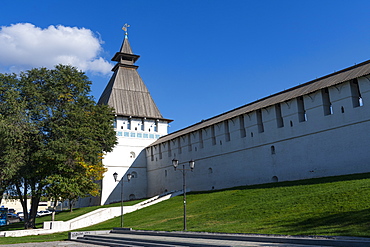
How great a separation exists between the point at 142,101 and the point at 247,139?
21.7 meters

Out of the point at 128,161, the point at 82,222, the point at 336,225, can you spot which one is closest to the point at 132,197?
the point at 128,161

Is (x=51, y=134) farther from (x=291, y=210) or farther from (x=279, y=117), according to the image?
(x=291, y=210)

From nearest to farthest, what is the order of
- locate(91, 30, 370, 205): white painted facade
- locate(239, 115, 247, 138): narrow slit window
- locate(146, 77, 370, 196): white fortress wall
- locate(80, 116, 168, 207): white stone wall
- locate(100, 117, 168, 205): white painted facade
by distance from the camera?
locate(146, 77, 370, 196): white fortress wall, locate(91, 30, 370, 205): white painted facade, locate(239, 115, 247, 138): narrow slit window, locate(80, 116, 168, 207): white stone wall, locate(100, 117, 168, 205): white painted facade

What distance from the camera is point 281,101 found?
25.0m

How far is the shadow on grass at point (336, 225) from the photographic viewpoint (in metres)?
9.73

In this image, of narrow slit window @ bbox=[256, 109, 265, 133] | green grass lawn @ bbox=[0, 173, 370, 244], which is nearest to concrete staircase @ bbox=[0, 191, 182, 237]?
green grass lawn @ bbox=[0, 173, 370, 244]

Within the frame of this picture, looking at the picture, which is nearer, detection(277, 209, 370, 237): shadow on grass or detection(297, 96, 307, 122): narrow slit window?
detection(277, 209, 370, 237): shadow on grass

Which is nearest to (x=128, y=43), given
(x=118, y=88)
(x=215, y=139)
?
(x=118, y=88)

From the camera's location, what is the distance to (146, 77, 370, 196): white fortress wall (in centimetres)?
2083

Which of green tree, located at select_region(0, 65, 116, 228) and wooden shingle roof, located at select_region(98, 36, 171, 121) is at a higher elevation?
wooden shingle roof, located at select_region(98, 36, 171, 121)

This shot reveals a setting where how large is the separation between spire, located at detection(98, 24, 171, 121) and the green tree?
16.7m

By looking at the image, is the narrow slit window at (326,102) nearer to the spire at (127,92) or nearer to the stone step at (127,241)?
the stone step at (127,241)

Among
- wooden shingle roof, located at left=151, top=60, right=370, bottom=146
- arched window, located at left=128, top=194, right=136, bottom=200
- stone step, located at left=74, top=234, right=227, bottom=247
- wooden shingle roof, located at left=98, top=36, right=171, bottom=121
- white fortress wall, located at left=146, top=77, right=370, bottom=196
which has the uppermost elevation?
wooden shingle roof, located at left=98, top=36, right=171, bottom=121

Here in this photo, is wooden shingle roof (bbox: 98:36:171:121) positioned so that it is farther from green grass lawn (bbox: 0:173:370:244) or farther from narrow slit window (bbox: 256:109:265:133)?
green grass lawn (bbox: 0:173:370:244)
